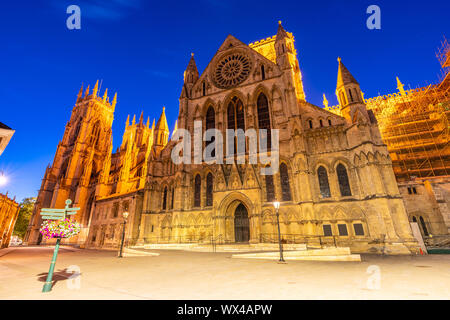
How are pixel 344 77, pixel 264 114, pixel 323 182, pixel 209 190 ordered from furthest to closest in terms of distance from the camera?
pixel 264 114 → pixel 209 190 → pixel 344 77 → pixel 323 182

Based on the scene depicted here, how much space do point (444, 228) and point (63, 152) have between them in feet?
225

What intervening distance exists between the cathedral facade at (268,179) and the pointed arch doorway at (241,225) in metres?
0.10

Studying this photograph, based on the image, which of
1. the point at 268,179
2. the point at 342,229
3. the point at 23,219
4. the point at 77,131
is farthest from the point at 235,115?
the point at 23,219

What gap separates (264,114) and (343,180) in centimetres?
1075

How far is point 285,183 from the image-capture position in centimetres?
2008

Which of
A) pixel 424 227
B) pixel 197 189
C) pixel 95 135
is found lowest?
pixel 424 227

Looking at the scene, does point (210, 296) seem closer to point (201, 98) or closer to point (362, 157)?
point (362, 157)

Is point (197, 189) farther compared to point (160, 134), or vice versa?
point (160, 134)

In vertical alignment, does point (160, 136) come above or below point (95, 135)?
below

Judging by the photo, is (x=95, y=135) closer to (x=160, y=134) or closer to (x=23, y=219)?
(x=23, y=219)

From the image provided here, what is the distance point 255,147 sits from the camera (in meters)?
22.3

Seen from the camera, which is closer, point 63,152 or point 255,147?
point 255,147

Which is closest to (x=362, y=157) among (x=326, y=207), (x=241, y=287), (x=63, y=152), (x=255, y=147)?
(x=326, y=207)
